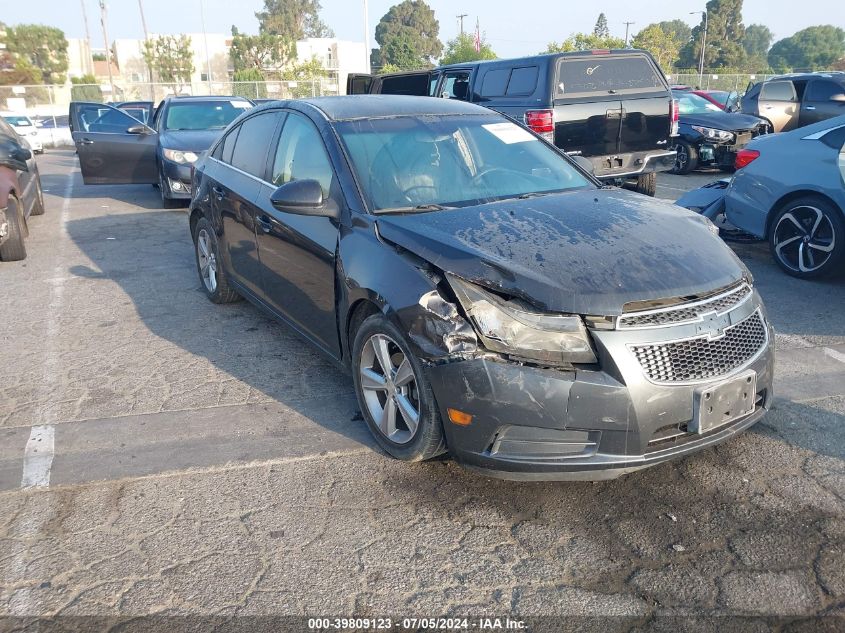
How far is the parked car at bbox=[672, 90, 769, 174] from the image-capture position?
13414 mm

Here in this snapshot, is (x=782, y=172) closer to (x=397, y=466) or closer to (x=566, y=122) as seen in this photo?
(x=566, y=122)

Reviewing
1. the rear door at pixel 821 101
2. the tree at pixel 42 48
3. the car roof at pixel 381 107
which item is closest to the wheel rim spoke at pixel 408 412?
the car roof at pixel 381 107

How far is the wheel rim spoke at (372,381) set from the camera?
3689 millimetres

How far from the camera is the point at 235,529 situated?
10.5ft

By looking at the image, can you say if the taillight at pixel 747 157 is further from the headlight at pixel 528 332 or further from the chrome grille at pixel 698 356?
the headlight at pixel 528 332

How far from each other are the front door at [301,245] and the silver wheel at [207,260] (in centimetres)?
135

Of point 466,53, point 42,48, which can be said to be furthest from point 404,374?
point 42,48

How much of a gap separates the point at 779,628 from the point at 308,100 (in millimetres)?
3984

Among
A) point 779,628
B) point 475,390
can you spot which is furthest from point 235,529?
point 779,628

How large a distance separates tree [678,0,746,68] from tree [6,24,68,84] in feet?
234

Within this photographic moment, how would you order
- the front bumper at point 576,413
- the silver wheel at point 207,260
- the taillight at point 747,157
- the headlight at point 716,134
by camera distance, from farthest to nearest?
1. the headlight at point 716,134
2. the taillight at point 747,157
3. the silver wheel at point 207,260
4. the front bumper at point 576,413

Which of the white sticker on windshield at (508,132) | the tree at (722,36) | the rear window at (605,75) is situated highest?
the tree at (722,36)

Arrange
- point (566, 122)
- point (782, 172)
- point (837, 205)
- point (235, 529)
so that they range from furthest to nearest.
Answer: point (566, 122), point (782, 172), point (837, 205), point (235, 529)

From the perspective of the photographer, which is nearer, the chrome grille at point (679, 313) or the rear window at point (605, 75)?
the chrome grille at point (679, 313)
